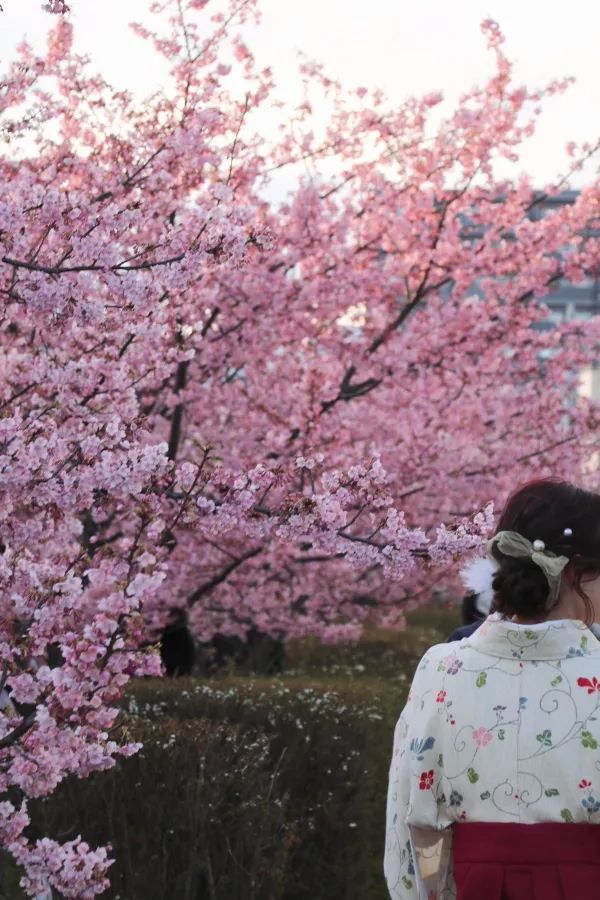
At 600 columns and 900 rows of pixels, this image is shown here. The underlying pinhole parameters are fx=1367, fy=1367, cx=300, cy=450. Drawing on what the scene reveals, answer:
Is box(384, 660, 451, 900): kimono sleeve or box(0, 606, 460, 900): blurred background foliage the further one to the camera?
box(0, 606, 460, 900): blurred background foliage

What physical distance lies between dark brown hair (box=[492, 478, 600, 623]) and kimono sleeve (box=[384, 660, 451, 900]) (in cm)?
27

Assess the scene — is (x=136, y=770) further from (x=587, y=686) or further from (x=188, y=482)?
(x=587, y=686)

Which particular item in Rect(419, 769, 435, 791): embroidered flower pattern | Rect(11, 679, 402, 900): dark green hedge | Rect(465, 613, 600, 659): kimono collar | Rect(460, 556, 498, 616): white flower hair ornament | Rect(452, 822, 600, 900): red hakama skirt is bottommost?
Rect(11, 679, 402, 900): dark green hedge

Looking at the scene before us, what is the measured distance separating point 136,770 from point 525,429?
779 cm

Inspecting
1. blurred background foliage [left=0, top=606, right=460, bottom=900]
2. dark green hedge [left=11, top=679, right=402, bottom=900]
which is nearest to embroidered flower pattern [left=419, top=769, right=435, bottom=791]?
blurred background foliage [left=0, top=606, right=460, bottom=900]

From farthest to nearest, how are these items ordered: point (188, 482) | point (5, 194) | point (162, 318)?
point (162, 318), point (5, 194), point (188, 482)

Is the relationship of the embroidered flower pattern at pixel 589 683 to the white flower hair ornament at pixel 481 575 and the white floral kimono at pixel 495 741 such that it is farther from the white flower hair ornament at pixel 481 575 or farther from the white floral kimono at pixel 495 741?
the white flower hair ornament at pixel 481 575

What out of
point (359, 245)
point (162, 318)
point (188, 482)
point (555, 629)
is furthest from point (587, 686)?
point (359, 245)

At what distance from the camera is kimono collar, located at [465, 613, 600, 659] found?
2869 millimetres

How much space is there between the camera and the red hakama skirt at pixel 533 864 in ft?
8.90

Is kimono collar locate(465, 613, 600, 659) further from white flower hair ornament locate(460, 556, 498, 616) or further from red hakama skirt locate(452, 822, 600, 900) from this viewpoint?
red hakama skirt locate(452, 822, 600, 900)

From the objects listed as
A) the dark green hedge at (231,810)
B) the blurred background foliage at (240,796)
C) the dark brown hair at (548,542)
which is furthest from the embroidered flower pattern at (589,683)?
the dark green hedge at (231,810)

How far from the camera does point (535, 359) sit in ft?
37.1

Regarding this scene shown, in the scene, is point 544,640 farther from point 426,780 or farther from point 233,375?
point 233,375
